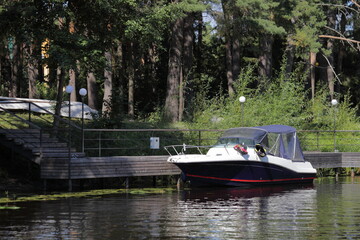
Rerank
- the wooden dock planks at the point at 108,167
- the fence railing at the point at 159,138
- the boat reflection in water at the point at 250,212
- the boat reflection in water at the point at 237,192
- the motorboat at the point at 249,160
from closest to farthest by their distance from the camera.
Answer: the boat reflection in water at the point at 250,212
the boat reflection in water at the point at 237,192
the wooden dock planks at the point at 108,167
the motorboat at the point at 249,160
the fence railing at the point at 159,138

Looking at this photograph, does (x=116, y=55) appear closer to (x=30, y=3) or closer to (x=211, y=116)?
(x=211, y=116)

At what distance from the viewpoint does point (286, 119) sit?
106 feet

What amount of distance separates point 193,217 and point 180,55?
20777mm

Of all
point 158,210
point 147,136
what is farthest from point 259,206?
point 147,136

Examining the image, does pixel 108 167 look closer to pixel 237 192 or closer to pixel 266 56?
pixel 237 192

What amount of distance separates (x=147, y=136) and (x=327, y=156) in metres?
7.92

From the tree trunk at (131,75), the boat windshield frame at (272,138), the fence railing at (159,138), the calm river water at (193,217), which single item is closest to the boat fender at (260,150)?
the boat windshield frame at (272,138)

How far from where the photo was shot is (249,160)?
25062mm

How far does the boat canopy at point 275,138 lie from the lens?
26.0 meters

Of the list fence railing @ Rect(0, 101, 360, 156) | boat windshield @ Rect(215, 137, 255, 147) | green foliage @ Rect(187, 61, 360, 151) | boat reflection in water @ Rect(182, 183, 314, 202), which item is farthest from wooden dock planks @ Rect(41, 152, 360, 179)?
green foliage @ Rect(187, 61, 360, 151)

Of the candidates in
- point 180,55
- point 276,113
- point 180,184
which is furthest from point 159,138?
point 180,55

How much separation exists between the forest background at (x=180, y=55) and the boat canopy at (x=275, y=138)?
2.80 meters

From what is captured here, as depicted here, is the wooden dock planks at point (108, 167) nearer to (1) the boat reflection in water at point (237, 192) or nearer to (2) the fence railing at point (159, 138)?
(2) the fence railing at point (159, 138)

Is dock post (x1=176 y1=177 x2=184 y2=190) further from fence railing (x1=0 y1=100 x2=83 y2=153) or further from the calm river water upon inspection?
fence railing (x1=0 y1=100 x2=83 y2=153)
